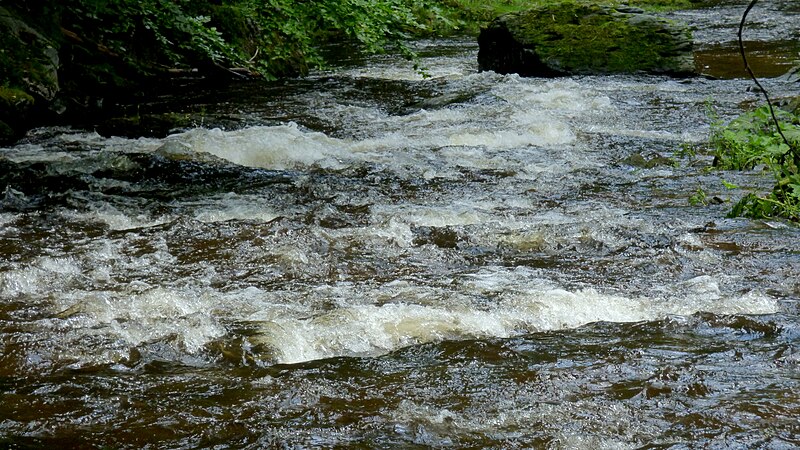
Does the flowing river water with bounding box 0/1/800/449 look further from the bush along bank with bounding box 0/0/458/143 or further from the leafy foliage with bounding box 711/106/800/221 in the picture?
the bush along bank with bounding box 0/0/458/143

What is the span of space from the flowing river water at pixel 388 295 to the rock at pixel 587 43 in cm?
501

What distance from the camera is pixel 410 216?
669 cm

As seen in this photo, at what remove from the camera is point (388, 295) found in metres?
5.00

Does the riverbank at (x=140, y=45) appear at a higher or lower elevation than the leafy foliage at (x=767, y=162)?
higher

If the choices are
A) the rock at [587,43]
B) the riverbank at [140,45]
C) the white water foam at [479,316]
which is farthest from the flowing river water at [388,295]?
the rock at [587,43]

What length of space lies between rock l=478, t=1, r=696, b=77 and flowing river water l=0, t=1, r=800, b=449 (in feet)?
16.4

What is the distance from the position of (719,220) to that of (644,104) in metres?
5.83

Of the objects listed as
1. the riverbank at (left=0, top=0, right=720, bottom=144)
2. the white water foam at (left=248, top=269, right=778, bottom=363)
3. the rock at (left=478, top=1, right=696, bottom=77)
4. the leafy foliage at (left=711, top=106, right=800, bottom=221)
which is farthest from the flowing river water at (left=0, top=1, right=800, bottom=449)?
the rock at (left=478, top=1, right=696, bottom=77)

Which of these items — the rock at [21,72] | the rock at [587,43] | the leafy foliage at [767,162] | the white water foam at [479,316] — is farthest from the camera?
the rock at [587,43]

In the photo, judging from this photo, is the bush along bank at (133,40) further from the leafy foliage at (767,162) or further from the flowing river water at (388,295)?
the leafy foliage at (767,162)

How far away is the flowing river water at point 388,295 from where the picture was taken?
Answer: 3.46 metres

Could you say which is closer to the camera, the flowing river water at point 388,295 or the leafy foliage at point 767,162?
the flowing river water at point 388,295

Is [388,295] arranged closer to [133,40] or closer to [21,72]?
[21,72]

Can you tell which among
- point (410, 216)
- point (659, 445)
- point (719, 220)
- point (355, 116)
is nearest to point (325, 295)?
point (410, 216)
